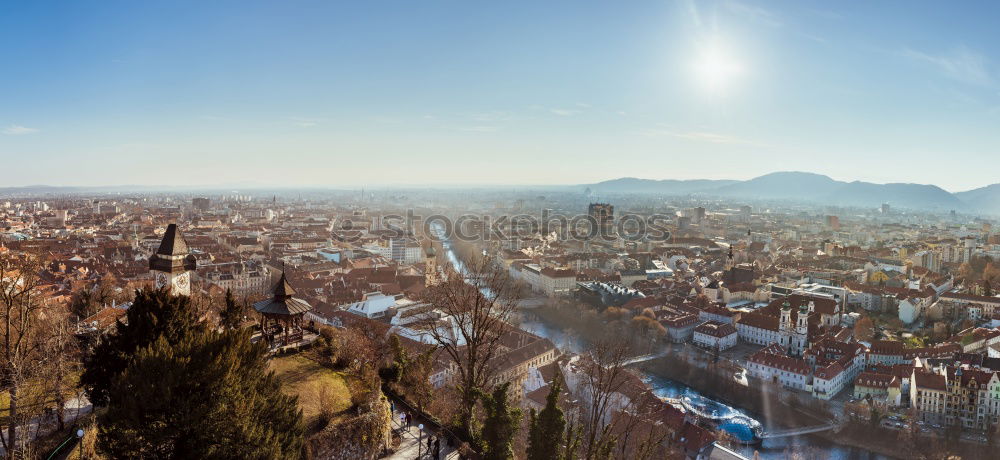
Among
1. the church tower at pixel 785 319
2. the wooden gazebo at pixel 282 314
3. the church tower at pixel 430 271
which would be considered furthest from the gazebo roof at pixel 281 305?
the church tower at pixel 785 319

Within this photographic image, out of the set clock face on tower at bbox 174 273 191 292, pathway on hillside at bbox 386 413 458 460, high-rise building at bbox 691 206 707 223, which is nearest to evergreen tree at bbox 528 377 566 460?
pathway on hillside at bbox 386 413 458 460

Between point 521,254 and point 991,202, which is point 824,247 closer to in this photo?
point 521,254

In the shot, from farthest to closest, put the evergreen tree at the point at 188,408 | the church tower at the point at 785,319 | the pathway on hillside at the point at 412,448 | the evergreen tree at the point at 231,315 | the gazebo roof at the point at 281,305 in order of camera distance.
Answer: the church tower at the point at 785,319
the evergreen tree at the point at 231,315
the gazebo roof at the point at 281,305
the pathway on hillside at the point at 412,448
the evergreen tree at the point at 188,408

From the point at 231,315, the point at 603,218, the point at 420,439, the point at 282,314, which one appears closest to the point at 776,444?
the point at 420,439

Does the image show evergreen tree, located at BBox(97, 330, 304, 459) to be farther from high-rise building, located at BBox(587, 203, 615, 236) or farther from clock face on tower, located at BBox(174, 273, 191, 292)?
high-rise building, located at BBox(587, 203, 615, 236)

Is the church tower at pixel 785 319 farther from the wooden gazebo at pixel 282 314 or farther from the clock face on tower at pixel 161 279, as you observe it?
the clock face on tower at pixel 161 279

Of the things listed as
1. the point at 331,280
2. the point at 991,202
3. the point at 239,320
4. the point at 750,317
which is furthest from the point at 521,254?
the point at 991,202

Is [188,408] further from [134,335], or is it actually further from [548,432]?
[548,432]
